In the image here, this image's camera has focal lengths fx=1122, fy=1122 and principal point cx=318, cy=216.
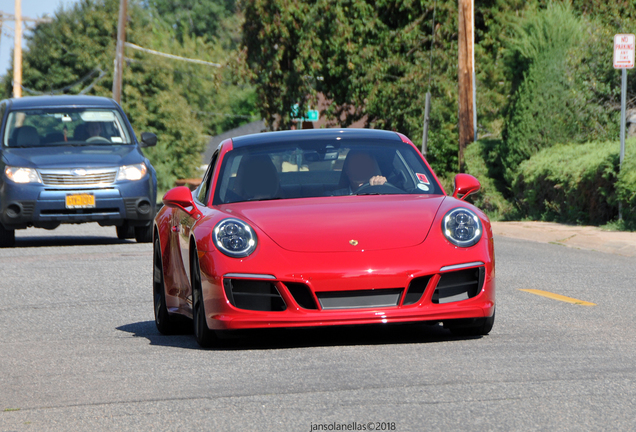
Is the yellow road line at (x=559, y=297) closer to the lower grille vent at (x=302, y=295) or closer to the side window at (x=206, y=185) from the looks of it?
the side window at (x=206, y=185)

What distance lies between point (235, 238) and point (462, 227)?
1310 millimetres

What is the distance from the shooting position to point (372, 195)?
23.5ft

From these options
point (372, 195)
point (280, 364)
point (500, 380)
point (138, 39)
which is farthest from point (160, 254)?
point (138, 39)

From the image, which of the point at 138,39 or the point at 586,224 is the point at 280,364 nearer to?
the point at 586,224

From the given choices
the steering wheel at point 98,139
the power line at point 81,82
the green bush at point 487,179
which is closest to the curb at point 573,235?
the green bush at point 487,179

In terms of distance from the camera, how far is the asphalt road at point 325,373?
181 inches

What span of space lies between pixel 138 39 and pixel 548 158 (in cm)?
5002

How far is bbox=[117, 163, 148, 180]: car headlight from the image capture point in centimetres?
1520

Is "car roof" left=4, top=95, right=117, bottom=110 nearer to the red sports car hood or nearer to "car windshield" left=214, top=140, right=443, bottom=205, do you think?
"car windshield" left=214, top=140, right=443, bottom=205

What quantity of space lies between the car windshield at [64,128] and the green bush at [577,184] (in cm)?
727

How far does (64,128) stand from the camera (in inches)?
627

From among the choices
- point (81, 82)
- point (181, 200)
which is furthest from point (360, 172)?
point (81, 82)

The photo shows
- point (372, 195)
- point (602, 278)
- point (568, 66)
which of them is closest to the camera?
point (372, 195)
